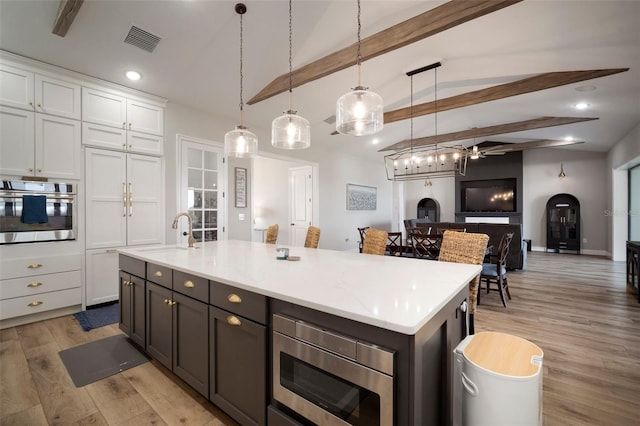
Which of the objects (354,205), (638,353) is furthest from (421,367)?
(354,205)

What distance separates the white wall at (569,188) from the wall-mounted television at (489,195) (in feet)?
1.34

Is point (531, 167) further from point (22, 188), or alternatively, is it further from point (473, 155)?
point (22, 188)

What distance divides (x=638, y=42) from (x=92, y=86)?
6040 millimetres

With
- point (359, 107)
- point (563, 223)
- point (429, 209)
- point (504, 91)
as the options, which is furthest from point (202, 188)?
point (563, 223)

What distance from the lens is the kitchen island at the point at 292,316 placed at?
100cm

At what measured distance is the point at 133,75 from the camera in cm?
355

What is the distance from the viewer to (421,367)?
1022 mm

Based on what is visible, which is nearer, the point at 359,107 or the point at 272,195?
the point at 359,107

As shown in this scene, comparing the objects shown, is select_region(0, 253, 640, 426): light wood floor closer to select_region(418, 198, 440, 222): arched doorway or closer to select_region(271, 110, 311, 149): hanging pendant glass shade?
select_region(271, 110, 311, 149): hanging pendant glass shade

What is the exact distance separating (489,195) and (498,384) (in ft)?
32.8

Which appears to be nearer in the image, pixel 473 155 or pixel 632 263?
pixel 632 263

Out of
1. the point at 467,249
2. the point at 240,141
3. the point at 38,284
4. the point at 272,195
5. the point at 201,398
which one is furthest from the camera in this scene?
the point at 272,195

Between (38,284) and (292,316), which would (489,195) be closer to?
(292,316)

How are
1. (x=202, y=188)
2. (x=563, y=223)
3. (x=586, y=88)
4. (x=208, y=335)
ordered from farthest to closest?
(x=563, y=223) < (x=202, y=188) < (x=586, y=88) < (x=208, y=335)
